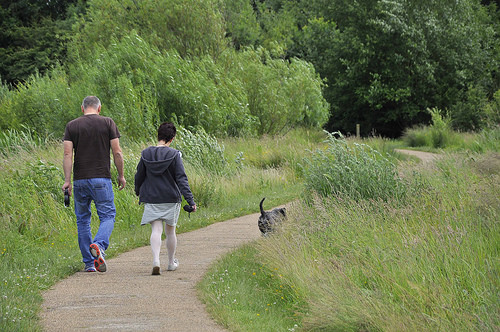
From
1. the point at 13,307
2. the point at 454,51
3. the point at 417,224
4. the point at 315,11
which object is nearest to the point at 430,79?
the point at 454,51

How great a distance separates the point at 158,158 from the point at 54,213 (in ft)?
13.5

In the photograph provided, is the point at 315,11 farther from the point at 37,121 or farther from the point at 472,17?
the point at 37,121

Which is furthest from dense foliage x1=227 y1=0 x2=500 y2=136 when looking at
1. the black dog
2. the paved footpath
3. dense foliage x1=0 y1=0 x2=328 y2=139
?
the paved footpath

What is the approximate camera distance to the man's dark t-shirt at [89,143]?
8.12 metres

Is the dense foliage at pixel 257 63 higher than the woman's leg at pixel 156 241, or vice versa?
the woman's leg at pixel 156 241

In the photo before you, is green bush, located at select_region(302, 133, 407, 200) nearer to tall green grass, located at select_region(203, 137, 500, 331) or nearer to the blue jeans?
tall green grass, located at select_region(203, 137, 500, 331)

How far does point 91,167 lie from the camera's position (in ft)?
26.7

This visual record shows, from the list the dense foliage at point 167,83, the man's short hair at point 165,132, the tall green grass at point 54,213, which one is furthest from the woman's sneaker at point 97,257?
the dense foliage at point 167,83

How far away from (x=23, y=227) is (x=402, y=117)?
4104 cm

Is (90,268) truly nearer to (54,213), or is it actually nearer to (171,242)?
(171,242)

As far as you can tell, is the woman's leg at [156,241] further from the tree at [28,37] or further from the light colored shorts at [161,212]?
the tree at [28,37]

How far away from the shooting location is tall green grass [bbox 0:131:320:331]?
7052 mm

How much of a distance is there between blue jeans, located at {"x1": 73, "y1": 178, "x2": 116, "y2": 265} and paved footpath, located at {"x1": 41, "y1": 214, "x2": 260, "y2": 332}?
0.36 meters

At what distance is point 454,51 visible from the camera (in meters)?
45.9
